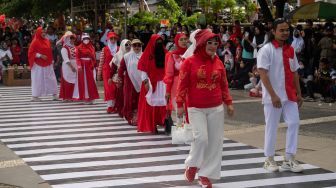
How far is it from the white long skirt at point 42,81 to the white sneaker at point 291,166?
34.4 ft

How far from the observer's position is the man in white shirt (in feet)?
29.8

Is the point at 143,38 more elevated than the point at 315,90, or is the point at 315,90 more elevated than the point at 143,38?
the point at 143,38

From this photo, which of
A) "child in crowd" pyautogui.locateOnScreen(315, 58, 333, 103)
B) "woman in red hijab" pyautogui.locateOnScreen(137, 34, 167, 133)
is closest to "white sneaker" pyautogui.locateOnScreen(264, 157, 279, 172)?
"woman in red hijab" pyautogui.locateOnScreen(137, 34, 167, 133)

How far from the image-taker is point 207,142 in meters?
8.34

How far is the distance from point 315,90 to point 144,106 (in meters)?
6.28

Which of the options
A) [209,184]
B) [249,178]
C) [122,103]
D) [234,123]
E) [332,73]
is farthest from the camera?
[332,73]

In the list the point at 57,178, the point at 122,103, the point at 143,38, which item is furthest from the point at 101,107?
the point at 57,178

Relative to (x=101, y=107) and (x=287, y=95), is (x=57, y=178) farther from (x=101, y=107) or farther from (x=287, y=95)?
(x=101, y=107)

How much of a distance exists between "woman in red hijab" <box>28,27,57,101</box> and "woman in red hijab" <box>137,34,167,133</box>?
20.7ft

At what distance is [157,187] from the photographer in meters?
8.59

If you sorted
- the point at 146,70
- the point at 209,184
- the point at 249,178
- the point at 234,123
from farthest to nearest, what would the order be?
the point at 234,123
the point at 146,70
the point at 249,178
the point at 209,184

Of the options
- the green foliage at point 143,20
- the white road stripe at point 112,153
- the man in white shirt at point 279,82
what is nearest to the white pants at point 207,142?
the man in white shirt at point 279,82

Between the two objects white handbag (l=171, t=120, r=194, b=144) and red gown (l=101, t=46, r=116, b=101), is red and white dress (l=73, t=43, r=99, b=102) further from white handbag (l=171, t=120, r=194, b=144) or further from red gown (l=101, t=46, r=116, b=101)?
white handbag (l=171, t=120, r=194, b=144)

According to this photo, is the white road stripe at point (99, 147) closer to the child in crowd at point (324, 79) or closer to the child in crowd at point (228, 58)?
the child in crowd at point (324, 79)
